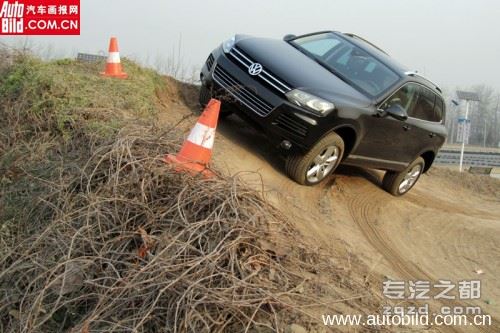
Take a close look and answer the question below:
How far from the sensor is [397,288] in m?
4.70

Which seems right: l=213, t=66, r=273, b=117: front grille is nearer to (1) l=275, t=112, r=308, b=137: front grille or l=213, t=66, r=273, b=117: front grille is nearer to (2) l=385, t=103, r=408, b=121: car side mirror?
(1) l=275, t=112, r=308, b=137: front grille

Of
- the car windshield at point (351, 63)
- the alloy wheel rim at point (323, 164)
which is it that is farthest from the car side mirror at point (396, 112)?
the alloy wheel rim at point (323, 164)

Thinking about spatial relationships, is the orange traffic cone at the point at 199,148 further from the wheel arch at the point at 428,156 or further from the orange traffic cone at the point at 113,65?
the wheel arch at the point at 428,156

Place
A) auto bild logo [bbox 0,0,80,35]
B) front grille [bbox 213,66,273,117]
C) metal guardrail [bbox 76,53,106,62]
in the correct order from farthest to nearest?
1. metal guardrail [bbox 76,53,106,62]
2. auto bild logo [bbox 0,0,80,35]
3. front grille [bbox 213,66,273,117]

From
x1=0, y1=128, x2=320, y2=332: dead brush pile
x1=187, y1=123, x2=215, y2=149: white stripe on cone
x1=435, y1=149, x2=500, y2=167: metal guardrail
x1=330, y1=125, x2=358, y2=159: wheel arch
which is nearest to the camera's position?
x1=0, y1=128, x2=320, y2=332: dead brush pile

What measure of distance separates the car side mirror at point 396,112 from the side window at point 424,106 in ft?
2.81

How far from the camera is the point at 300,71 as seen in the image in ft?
21.9

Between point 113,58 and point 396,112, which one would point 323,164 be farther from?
point 113,58

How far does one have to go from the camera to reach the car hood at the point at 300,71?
6414mm

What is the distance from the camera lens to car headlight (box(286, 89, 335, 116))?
6258 mm

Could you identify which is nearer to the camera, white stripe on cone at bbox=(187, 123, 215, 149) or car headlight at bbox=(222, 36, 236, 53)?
white stripe on cone at bbox=(187, 123, 215, 149)

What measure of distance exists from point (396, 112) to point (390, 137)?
2.17 ft

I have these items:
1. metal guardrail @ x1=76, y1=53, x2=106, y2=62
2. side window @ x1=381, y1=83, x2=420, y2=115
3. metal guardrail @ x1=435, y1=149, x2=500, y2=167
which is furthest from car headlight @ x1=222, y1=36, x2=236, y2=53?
metal guardrail @ x1=435, y1=149, x2=500, y2=167

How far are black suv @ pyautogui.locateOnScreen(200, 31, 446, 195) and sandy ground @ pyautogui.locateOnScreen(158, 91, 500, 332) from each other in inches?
18.1
